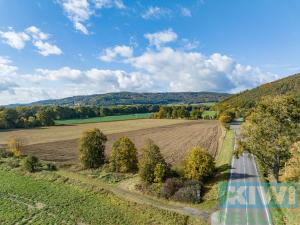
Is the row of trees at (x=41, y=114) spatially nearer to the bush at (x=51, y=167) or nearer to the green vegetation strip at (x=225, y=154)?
the bush at (x=51, y=167)

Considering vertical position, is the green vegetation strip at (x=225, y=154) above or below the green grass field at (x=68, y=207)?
above

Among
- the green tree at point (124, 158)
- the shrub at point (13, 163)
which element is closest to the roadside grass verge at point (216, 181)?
the green tree at point (124, 158)

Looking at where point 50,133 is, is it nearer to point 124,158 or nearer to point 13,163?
point 13,163

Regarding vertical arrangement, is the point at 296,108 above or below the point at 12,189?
above

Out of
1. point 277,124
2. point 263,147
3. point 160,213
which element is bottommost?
point 160,213

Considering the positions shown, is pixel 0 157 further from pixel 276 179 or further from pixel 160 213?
pixel 276 179

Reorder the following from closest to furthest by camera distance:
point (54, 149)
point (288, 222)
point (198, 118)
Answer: point (288, 222) < point (54, 149) < point (198, 118)

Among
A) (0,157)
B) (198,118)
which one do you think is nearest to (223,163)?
(0,157)
